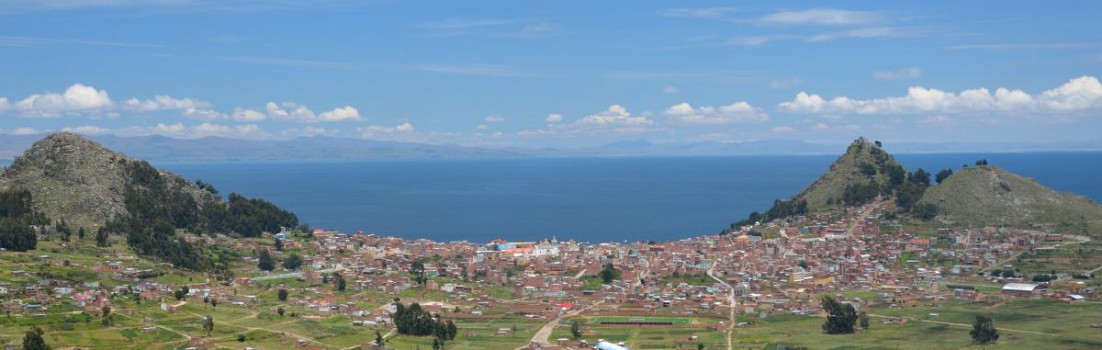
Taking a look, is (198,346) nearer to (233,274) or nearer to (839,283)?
(233,274)

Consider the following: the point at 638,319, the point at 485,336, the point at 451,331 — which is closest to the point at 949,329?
the point at 638,319

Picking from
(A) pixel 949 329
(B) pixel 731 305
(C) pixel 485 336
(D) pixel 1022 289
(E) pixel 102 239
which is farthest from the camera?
(E) pixel 102 239

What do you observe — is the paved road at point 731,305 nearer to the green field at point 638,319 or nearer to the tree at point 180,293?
the green field at point 638,319

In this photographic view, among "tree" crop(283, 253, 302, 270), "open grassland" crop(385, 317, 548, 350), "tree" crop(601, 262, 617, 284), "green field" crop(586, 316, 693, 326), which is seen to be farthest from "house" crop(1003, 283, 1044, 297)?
"tree" crop(283, 253, 302, 270)

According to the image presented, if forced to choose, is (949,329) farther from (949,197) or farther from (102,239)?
(102,239)

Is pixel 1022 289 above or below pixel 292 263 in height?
below

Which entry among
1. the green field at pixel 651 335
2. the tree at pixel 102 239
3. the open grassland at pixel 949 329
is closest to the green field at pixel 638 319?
the green field at pixel 651 335
